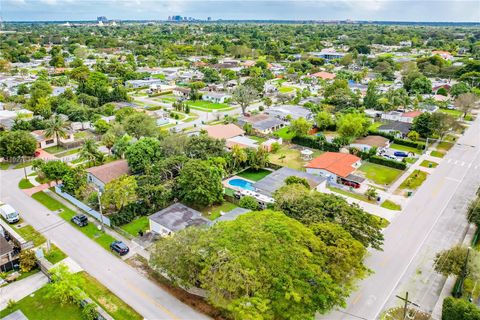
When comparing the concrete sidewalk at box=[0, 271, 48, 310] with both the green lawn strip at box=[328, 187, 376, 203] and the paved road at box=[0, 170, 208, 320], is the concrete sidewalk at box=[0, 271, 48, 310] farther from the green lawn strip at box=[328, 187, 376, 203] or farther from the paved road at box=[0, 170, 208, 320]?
the green lawn strip at box=[328, 187, 376, 203]

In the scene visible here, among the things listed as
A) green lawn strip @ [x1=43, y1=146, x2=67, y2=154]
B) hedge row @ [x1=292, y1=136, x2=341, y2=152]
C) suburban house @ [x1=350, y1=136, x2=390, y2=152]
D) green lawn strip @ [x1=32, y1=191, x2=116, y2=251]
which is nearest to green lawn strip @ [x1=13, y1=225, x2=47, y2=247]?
green lawn strip @ [x1=32, y1=191, x2=116, y2=251]

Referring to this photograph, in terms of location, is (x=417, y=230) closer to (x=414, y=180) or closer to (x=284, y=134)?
(x=414, y=180)

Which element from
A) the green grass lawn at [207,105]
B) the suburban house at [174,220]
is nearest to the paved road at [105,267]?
the suburban house at [174,220]

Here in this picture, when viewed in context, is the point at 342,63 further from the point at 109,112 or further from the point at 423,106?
the point at 109,112

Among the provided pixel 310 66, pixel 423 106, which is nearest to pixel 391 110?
pixel 423 106

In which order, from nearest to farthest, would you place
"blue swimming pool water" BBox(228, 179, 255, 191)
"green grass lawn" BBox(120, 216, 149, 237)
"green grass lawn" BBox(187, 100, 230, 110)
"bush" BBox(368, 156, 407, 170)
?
"green grass lawn" BBox(120, 216, 149, 237), "blue swimming pool water" BBox(228, 179, 255, 191), "bush" BBox(368, 156, 407, 170), "green grass lawn" BBox(187, 100, 230, 110)

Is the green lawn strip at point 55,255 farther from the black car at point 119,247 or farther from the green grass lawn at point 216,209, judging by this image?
the green grass lawn at point 216,209
